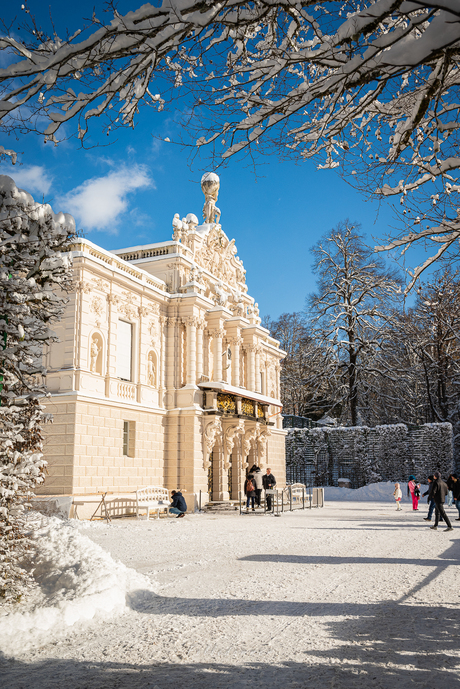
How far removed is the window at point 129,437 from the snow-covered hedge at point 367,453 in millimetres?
19798

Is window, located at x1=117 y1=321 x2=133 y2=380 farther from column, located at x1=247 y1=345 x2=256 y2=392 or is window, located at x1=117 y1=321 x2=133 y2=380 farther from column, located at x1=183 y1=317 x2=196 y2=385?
column, located at x1=247 y1=345 x2=256 y2=392

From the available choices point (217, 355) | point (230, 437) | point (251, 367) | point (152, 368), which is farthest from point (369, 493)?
point (152, 368)

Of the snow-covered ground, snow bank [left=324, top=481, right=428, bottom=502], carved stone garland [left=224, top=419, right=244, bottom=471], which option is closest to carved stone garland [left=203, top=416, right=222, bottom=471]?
carved stone garland [left=224, top=419, right=244, bottom=471]

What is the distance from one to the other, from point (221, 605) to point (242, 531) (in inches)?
333

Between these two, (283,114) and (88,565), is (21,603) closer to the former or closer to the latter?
(88,565)

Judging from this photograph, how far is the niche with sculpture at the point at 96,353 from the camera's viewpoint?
820 inches

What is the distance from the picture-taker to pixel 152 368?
25.1 meters

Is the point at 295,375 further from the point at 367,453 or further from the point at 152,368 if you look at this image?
the point at 152,368

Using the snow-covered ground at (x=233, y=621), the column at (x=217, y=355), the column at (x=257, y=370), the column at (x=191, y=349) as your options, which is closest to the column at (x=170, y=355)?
the column at (x=191, y=349)

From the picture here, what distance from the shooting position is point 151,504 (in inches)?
777

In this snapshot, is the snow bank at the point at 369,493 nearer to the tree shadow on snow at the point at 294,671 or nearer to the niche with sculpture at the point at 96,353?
the niche with sculpture at the point at 96,353

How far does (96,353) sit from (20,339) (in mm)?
14918

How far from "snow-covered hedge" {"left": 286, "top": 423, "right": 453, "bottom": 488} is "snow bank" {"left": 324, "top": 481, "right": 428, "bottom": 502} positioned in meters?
1.46

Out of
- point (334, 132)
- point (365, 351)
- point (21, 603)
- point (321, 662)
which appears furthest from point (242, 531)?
point (365, 351)
